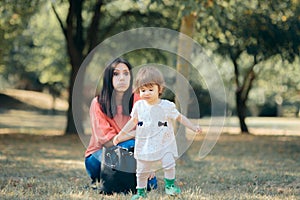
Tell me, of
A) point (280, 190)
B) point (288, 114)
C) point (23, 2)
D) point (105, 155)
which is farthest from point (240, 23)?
point (288, 114)

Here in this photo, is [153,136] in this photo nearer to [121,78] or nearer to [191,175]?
[121,78]

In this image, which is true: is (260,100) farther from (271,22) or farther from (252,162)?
(252,162)

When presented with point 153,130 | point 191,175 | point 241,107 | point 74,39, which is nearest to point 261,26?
point 191,175

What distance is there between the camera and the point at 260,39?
13.2 m

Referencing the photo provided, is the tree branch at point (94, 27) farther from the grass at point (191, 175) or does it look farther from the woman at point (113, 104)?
the woman at point (113, 104)

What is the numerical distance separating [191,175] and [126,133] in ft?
9.18

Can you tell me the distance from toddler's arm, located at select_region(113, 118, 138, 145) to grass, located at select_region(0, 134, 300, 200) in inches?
23.9

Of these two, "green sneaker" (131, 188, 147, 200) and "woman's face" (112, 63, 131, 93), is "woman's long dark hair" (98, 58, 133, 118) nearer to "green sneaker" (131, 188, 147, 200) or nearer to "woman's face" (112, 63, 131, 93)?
"woman's face" (112, 63, 131, 93)

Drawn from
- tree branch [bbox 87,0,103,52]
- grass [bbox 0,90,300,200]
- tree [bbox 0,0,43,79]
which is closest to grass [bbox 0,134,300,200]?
grass [bbox 0,90,300,200]

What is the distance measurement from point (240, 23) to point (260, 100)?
2898 cm

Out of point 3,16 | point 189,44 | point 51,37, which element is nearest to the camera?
point 189,44

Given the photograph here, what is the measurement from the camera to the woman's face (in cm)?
547

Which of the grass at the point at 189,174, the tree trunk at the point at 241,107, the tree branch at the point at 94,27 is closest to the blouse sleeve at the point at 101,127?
the grass at the point at 189,174

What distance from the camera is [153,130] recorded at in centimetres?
499
